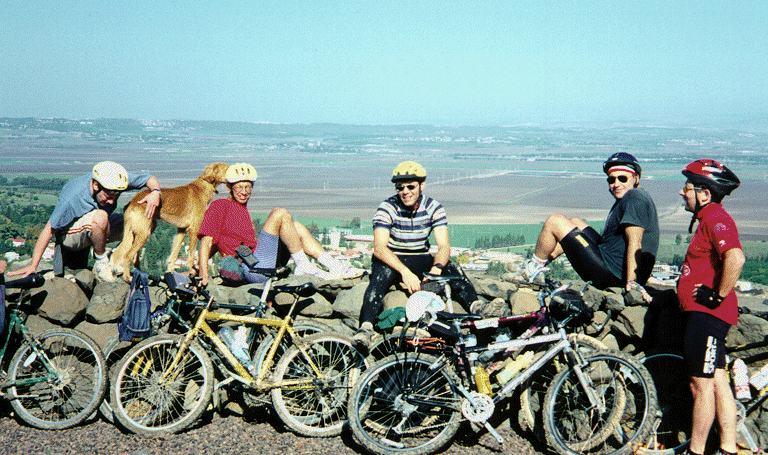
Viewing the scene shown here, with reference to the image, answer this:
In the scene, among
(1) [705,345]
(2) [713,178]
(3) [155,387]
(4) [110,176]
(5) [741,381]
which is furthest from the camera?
(4) [110,176]

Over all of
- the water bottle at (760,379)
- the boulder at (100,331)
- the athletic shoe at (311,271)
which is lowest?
the water bottle at (760,379)

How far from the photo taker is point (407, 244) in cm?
533

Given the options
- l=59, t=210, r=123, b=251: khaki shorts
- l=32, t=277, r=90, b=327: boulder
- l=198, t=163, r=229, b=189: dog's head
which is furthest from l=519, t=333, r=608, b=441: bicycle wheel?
l=198, t=163, r=229, b=189: dog's head

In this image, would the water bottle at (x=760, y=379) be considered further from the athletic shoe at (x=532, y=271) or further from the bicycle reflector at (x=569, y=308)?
the athletic shoe at (x=532, y=271)

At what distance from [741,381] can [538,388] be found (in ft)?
4.87

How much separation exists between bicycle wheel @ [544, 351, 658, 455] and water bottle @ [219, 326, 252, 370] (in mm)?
2339

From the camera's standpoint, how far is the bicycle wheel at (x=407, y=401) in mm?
4359

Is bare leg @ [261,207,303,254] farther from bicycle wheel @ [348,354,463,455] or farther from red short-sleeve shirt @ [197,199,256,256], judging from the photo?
bicycle wheel @ [348,354,463,455]

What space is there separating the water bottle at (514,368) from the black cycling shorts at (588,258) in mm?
1129

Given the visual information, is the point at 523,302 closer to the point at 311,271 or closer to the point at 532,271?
the point at 532,271

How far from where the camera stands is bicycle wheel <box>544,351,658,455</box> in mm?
4273

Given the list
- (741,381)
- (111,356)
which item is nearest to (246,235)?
(111,356)

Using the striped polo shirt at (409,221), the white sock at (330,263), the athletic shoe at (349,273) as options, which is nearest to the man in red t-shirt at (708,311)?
the striped polo shirt at (409,221)

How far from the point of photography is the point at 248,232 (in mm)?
5844
